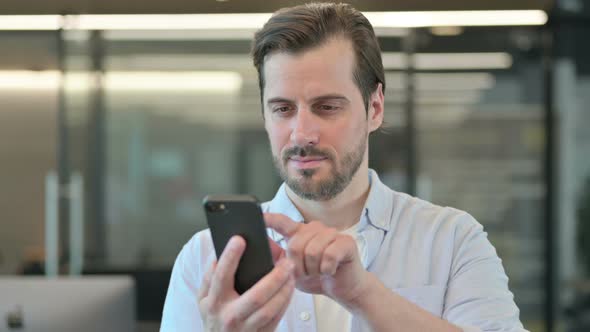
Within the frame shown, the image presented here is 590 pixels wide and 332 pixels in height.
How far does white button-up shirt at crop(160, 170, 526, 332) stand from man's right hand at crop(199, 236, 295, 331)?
0.33m

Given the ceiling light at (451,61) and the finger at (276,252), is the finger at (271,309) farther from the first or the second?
the ceiling light at (451,61)

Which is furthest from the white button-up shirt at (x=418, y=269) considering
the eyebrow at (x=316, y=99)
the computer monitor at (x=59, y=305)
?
the computer monitor at (x=59, y=305)

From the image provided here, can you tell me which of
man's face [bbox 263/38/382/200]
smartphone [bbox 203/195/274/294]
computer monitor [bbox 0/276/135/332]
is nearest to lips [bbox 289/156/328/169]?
man's face [bbox 263/38/382/200]

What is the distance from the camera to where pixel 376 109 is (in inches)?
69.5

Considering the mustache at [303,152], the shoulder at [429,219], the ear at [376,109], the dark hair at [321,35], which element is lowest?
the shoulder at [429,219]

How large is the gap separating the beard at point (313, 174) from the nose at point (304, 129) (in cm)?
1

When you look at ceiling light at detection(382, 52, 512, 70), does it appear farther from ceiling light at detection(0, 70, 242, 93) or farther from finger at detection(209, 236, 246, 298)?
finger at detection(209, 236, 246, 298)

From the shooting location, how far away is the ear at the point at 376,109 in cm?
173

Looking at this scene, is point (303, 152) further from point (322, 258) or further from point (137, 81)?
point (137, 81)

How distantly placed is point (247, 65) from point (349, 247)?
169 inches

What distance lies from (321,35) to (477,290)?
530mm

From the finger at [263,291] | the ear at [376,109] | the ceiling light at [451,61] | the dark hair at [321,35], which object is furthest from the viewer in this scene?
the ceiling light at [451,61]

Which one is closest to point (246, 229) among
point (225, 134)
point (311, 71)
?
point (311, 71)

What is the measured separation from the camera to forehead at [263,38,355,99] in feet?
5.06
